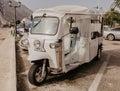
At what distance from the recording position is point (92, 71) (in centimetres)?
964

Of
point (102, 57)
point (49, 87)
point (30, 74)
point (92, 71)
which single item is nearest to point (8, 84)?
point (30, 74)

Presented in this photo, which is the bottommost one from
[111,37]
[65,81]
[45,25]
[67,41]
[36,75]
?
[111,37]

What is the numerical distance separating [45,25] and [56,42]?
2.80ft

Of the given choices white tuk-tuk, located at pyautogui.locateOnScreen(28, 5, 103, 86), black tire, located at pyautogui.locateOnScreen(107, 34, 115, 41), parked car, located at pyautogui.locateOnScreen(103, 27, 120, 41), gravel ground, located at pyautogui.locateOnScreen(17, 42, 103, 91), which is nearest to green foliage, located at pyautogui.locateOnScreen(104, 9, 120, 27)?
parked car, located at pyautogui.locateOnScreen(103, 27, 120, 41)

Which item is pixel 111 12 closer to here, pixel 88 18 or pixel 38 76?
pixel 88 18

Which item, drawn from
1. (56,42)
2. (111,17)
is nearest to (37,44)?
(56,42)

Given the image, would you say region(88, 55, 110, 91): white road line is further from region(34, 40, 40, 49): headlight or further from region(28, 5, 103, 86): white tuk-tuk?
region(34, 40, 40, 49): headlight

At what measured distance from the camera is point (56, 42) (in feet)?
24.7

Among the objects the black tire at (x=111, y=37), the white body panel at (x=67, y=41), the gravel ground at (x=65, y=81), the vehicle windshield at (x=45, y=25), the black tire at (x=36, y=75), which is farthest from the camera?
the black tire at (x=111, y=37)

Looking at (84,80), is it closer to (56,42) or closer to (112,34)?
(56,42)

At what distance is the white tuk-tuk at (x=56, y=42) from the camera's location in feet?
24.7

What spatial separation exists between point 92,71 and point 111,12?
1245 inches

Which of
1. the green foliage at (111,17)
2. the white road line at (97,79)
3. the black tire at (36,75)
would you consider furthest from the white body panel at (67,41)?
the green foliage at (111,17)

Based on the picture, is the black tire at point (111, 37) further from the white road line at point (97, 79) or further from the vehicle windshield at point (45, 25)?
the vehicle windshield at point (45, 25)
